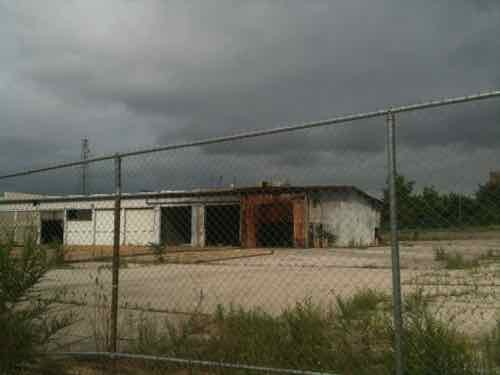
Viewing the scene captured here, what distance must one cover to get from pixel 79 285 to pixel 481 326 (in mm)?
8463

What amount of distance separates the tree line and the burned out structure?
21.5m

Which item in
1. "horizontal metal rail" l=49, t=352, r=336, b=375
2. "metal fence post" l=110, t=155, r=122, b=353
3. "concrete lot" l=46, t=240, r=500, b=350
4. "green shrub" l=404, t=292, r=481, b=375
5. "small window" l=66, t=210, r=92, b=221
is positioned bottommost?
"concrete lot" l=46, t=240, r=500, b=350

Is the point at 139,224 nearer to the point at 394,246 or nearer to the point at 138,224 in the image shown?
the point at 138,224

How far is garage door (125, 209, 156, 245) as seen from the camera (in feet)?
106

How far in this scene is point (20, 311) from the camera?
428cm

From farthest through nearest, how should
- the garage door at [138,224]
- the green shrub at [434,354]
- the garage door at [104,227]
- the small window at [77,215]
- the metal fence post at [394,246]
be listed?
the small window at [77,215], the garage door at [138,224], the garage door at [104,227], the green shrub at [434,354], the metal fence post at [394,246]

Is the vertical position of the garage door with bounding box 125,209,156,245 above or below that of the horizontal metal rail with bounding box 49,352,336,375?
above

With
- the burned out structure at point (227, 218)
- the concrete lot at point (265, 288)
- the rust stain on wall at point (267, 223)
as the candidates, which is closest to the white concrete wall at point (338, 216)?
the burned out structure at point (227, 218)

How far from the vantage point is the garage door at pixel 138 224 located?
32.2 m

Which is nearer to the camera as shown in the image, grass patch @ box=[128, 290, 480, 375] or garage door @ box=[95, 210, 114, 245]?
grass patch @ box=[128, 290, 480, 375]

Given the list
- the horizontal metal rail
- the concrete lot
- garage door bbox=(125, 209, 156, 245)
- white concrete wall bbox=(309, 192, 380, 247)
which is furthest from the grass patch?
garage door bbox=(125, 209, 156, 245)

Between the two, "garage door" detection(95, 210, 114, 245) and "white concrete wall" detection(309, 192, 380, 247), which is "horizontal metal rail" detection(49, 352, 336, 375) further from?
"garage door" detection(95, 210, 114, 245)

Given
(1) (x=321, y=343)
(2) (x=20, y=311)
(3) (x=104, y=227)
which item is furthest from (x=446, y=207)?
(3) (x=104, y=227)

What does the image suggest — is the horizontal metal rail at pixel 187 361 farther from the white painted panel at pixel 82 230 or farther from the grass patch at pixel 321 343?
the white painted panel at pixel 82 230
